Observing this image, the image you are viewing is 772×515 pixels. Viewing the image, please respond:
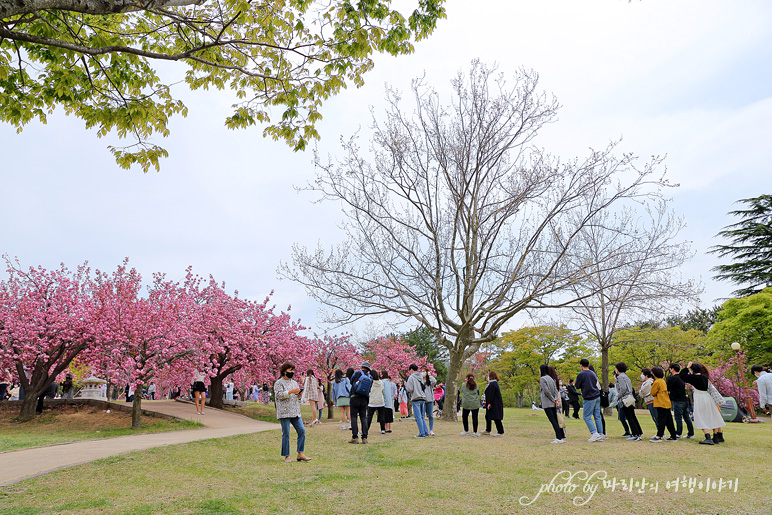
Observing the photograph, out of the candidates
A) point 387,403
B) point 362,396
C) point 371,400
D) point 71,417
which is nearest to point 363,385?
point 362,396

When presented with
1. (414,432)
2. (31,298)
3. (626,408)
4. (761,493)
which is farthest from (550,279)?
(31,298)

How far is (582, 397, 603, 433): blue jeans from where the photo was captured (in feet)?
33.1

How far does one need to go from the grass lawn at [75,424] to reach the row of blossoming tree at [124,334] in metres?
0.57

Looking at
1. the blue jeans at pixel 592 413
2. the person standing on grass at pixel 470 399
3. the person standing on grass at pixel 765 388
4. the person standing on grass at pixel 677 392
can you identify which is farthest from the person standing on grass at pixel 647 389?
the person standing on grass at pixel 470 399

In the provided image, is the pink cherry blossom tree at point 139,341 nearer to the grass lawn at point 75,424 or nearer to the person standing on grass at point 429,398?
the grass lawn at point 75,424

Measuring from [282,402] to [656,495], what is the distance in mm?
5199

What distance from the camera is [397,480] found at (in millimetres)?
6062

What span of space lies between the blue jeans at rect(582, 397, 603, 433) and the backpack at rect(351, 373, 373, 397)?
4.65 meters

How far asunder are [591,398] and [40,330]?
15.5 metres

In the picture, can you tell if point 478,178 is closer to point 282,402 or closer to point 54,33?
point 282,402

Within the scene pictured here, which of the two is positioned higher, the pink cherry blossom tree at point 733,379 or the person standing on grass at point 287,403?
the person standing on grass at point 287,403

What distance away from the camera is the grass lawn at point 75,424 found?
1255 cm

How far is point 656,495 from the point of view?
5.21 m

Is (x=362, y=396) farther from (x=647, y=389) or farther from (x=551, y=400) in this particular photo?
Answer: (x=647, y=389)
